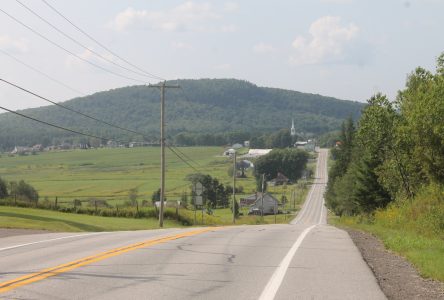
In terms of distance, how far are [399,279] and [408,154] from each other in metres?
32.3

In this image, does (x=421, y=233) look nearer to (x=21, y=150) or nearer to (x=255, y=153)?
(x=21, y=150)

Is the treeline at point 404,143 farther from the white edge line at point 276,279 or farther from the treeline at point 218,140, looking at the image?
the treeline at point 218,140

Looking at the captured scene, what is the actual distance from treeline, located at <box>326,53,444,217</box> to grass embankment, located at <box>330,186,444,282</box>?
473 millimetres

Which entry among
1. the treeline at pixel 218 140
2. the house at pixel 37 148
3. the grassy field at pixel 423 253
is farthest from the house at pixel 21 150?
the grassy field at pixel 423 253

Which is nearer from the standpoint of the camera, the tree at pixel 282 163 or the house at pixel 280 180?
the tree at pixel 282 163

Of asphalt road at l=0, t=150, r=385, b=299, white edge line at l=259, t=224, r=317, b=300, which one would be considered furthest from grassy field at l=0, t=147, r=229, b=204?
white edge line at l=259, t=224, r=317, b=300

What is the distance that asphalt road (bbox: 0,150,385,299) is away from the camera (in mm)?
10305

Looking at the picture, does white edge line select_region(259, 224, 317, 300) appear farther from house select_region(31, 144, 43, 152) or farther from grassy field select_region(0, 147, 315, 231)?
house select_region(31, 144, 43, 152)

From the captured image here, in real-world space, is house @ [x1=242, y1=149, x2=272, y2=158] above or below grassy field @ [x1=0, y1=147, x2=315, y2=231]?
above

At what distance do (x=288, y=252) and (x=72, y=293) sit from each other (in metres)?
8.14

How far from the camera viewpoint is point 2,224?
2961cm

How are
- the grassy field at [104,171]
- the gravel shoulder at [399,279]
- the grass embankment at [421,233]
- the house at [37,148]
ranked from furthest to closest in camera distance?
the house at [37,148] < the grassy field at [104,171] < the grass embankment at [421,233] < the gravel shoulder at [399,279]

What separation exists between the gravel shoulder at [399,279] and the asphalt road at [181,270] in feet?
0.89

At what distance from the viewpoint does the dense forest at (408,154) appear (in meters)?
31.4
